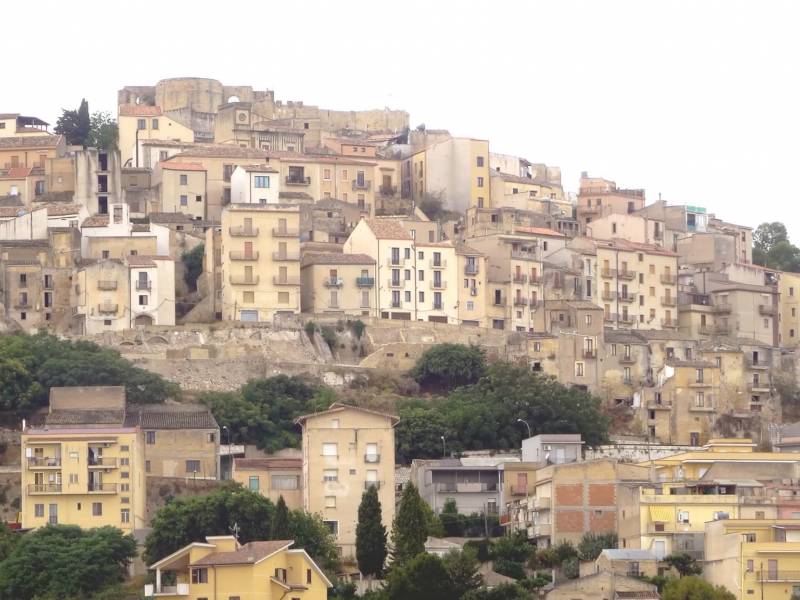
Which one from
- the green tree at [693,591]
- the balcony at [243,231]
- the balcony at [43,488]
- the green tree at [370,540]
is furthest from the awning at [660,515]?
the balcony at [243,231]

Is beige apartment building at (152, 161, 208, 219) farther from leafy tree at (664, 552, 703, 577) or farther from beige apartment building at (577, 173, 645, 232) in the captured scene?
leafy tree at (664, 552, 703, 577)

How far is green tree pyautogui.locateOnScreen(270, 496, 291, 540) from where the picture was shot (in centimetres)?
6906

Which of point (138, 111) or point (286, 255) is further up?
point (138, 111)

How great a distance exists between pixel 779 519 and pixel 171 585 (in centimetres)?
1825

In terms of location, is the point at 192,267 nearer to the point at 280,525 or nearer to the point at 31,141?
the point at 31,141

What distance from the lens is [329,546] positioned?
71.6 m

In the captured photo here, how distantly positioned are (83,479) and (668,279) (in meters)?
36.8

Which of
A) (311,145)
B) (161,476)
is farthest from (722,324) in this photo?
(161,476)

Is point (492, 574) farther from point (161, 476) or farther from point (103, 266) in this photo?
point (103, 266)

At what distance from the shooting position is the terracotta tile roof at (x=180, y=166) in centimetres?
10400

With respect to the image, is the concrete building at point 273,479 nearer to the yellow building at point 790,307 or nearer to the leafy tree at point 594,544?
the leafy tree at point 594,544

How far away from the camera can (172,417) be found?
8306 cm

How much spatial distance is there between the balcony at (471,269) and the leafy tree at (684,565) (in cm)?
3078

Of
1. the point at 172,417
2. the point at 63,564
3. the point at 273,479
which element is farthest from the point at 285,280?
the point at 63,564
